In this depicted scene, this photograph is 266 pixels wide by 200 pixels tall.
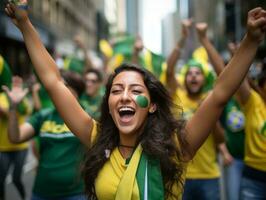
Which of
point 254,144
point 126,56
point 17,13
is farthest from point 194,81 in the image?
point 126,56

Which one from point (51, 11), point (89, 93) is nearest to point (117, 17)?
point (51, 11)

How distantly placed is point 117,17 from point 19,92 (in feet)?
542

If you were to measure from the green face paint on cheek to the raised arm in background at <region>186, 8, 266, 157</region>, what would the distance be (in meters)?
0.26

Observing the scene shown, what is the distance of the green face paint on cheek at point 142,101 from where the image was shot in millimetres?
2500

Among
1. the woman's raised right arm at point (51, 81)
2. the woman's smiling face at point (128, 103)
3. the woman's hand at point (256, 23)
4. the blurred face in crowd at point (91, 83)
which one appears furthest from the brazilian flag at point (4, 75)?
the woman's hand at point (256, 23)

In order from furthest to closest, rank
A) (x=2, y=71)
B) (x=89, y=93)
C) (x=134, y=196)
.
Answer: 1. (x=89, y=93)
2. (x=2, y=71)
3. (x=134, y=196)

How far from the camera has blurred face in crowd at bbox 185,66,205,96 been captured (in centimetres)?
496

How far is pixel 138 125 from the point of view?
2.53 m

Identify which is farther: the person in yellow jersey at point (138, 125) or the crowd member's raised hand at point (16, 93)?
the crowd member's raised hand at point (16, 93)

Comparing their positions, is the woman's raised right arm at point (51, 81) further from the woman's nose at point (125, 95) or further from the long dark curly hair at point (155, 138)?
the woman's nose at point (125, 95)

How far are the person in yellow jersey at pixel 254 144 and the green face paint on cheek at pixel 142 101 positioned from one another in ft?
4.48

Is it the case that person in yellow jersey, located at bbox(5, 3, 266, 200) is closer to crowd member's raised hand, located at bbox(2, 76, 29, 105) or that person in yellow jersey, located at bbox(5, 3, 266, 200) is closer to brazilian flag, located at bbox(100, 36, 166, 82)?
crowd member's raised hand, located at bbox(2, 76, 29, 105)

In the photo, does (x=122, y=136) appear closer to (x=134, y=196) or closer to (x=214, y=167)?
(x=134, y=196)

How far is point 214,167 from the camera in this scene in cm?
445
